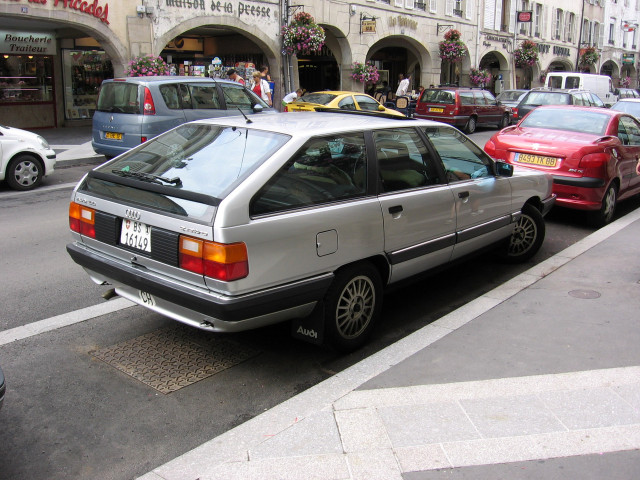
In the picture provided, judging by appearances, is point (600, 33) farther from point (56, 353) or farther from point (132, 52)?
point (56, 353)

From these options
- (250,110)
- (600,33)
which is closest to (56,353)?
(250,110)

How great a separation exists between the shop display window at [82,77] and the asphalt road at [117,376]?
15287 mm

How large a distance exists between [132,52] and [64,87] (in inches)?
148

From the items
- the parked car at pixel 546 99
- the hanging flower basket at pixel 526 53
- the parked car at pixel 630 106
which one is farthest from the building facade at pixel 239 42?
the parked car at pixel 630 106

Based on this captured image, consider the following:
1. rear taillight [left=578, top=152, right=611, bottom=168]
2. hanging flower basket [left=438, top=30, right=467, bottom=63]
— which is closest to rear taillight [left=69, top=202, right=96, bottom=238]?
rear taillight [left=578, top=152, right=611, bottom=168]

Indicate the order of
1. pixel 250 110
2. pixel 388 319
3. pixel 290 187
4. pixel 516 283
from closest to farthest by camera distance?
pixel 290 187 < pixel 388 319 < pixel 516 283 < pixel 250 110

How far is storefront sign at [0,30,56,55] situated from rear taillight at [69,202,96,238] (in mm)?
16510

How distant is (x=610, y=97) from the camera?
30.5 m

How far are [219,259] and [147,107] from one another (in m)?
8.73

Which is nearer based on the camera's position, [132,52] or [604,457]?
[604,457]

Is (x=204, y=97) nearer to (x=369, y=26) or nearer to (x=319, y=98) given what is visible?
(x=319, y=98)

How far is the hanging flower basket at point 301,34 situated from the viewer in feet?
68.6

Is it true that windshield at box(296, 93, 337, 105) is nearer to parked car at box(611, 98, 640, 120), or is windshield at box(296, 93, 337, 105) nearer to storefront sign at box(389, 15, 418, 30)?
parked car at box(611, 98, 640, 120)

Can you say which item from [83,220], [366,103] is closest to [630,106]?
[366,103]
